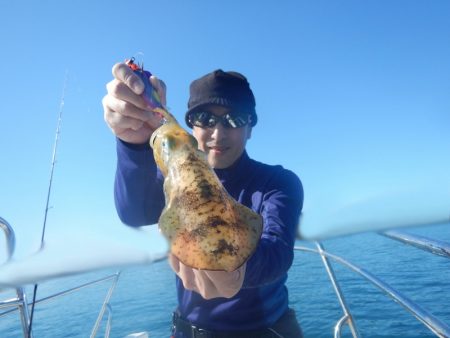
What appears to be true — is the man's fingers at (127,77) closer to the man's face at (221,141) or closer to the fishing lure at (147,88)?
the fishing lure at (147,88)

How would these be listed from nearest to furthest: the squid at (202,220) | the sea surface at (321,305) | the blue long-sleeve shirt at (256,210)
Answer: the squid at (202,220)
the blue long-sleeve shirt at (256,210)
the sea surface at (321,305)

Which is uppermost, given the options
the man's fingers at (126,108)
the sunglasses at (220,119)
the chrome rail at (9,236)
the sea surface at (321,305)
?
the sunglasses at (220,119)

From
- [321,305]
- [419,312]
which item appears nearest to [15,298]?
[419,312]

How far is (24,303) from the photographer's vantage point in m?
2.81

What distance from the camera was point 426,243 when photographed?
1.75 m

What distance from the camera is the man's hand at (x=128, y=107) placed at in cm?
160

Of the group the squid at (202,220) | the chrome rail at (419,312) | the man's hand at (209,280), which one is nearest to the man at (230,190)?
the man's hand at (209,280)

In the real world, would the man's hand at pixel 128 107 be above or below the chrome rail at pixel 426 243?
above

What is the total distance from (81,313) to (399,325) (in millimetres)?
15181

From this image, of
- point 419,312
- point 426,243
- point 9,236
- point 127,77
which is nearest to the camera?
point 127,77

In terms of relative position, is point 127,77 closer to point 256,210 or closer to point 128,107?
point 128,107

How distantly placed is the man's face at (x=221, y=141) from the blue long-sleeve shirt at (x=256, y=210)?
0.37ft

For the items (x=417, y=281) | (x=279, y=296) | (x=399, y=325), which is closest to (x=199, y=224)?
(x=279, y=296)

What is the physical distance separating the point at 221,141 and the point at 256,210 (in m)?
0.87
